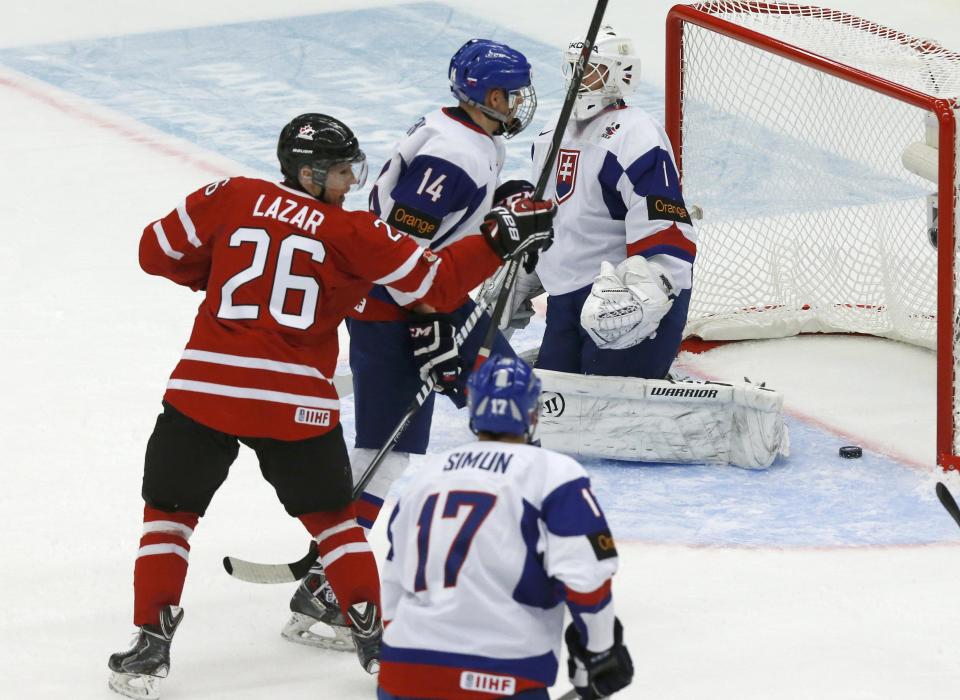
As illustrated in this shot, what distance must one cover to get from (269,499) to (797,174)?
2682 millimetres

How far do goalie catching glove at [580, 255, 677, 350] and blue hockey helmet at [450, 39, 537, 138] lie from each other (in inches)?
31.9

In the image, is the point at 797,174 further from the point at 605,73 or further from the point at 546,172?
the point at 546,172

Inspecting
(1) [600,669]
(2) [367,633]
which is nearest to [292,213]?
(2) [367,633]

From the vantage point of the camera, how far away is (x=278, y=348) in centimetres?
334

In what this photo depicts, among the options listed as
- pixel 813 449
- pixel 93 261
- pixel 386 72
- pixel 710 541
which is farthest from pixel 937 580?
pixel 386 72

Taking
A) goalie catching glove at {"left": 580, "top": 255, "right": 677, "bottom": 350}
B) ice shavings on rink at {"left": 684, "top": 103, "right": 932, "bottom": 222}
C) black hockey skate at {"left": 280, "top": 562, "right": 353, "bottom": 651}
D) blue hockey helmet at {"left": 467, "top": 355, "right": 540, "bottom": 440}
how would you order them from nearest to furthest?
blue hockey helmet at {"left": 467, "top": 355, "right": 540, "bottom": 440}, black hockey skate at {"left": 280, "top": 562, "right": 353, "bottom": 651}, goalie catching glove at {"left": 580, "top": 255, "right": 677, "bottom": 350}, ice shavings on rink at {"left": 684, "top": 103, "right": 932, "bottom": 222}

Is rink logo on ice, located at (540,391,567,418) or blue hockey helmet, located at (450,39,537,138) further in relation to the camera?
rink logo on ice, located at (540,391,567,418)

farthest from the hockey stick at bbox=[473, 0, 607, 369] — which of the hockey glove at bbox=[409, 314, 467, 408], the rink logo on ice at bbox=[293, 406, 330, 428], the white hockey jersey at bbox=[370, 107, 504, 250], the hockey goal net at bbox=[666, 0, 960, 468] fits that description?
the hockey goal net at bbox=[666, 0, 960, 468]

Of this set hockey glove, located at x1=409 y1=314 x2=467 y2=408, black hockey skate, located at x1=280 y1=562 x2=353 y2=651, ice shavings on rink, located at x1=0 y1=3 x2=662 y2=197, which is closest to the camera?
black hockey skate, located at x1=280 y1=562 x2=353 y2=651

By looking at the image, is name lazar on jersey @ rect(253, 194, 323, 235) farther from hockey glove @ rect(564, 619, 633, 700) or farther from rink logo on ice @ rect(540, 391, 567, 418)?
rink logo on ice @ rect(540, 391, 567, 418)

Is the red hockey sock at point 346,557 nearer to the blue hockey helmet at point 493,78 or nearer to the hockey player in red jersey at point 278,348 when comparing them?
the hockey player in red jersey at point 278,348

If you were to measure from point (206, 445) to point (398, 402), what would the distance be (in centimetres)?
63

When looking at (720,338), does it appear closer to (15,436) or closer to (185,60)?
(15,436)

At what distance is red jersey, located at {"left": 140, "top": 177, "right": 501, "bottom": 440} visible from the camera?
10.9 ft
